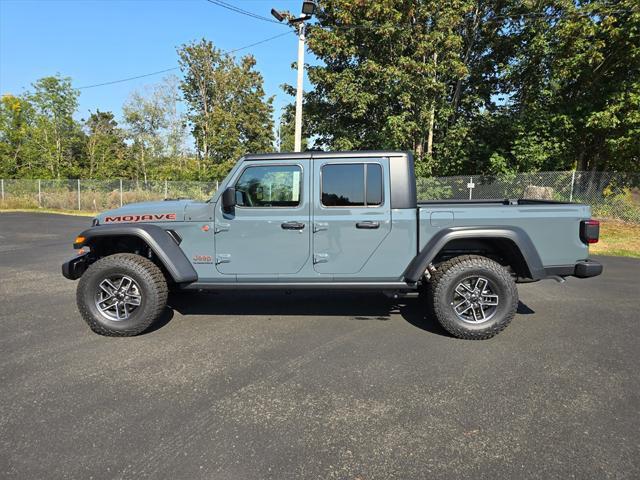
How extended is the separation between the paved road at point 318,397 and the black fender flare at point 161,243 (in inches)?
27.4

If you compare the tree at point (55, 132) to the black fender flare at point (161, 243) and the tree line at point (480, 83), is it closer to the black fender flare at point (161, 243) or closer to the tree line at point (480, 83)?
the tree line at point (480, 83)

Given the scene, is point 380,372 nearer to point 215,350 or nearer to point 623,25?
point 215,350

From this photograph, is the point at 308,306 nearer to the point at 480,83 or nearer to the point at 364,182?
the point at 364,182

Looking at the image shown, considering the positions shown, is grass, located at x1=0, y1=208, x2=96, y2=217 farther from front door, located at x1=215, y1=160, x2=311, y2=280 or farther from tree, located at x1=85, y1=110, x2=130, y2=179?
front door, located at x1=215, y1=160, x2=311, y2=280

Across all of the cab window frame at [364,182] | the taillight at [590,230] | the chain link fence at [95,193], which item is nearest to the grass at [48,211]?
the chain link fence at [95,193]

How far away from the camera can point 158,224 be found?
13.7 ft

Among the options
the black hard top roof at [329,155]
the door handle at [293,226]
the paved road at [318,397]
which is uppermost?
the black hard top roof at [329,155]

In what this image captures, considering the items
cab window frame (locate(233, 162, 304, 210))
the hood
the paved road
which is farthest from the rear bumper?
the hood

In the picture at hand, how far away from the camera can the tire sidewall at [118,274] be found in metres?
4.04

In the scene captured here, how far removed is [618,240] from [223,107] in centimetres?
3113

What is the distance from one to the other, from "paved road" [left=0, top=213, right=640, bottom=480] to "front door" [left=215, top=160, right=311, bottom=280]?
2.45 feet

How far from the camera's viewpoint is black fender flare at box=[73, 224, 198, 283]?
4008 millimetres

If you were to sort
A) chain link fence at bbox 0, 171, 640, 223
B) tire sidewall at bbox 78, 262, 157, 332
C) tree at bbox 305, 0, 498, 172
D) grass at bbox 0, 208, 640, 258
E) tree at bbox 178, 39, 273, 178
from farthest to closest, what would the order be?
1. tree at bbox 178, 39, 273, 178
2. tree at bbox 305, 0, 498, 172
3. chain link fence at bbox 0, 171, 640, 223
4. grass at bbox 0, 208, 640, 258
5. tire sidewall at bbox 78, 262, 157, 332

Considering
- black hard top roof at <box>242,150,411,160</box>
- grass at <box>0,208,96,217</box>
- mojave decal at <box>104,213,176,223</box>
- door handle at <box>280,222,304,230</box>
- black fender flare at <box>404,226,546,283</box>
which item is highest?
black hard top roof at <box>242,150,411,160</box>
